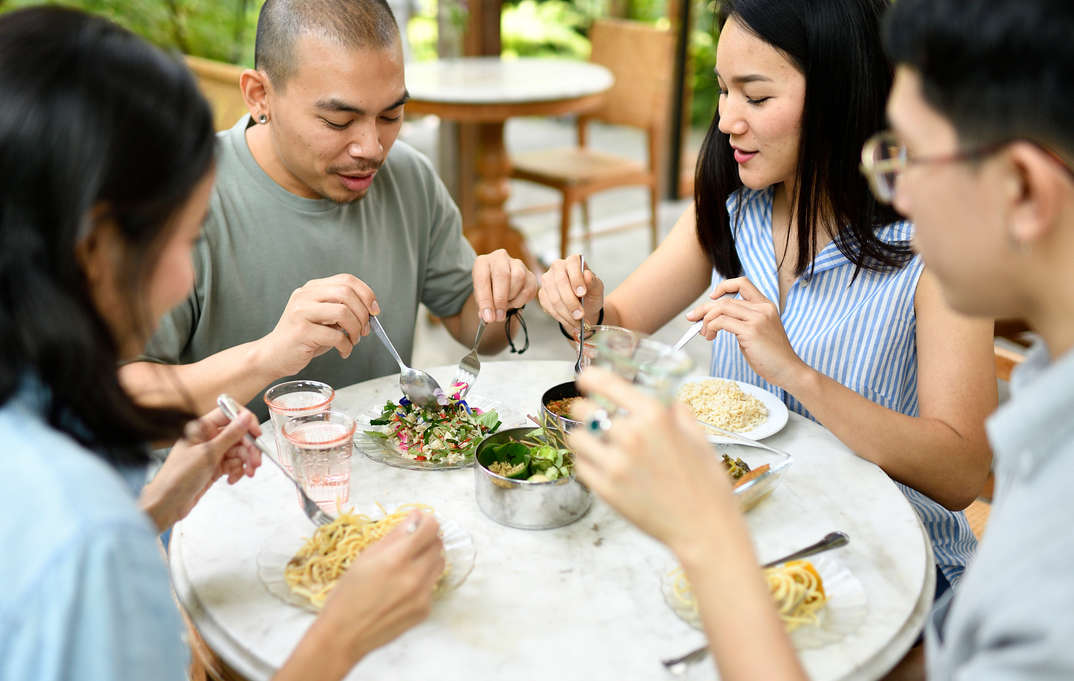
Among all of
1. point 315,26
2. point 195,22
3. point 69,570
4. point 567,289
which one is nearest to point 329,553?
point 69,570

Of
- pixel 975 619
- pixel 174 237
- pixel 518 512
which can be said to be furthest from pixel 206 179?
pixel 975 619

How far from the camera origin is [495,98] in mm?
3924

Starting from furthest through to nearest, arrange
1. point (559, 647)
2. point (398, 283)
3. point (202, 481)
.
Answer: point (398, 283)
point (202, 481)
point (559, 647)

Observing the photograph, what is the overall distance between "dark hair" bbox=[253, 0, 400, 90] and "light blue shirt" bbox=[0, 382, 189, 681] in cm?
111

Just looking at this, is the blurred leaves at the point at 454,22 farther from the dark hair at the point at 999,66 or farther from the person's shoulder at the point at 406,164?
the dark hair at the point at 999,66

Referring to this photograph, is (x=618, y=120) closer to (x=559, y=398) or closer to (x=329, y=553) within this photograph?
(x=559, y=398)

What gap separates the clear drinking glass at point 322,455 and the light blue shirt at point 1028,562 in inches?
34.7

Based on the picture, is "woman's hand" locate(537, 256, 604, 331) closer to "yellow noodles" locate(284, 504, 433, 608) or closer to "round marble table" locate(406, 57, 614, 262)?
"yellow noodles" locate(284, 504, 433, 608)

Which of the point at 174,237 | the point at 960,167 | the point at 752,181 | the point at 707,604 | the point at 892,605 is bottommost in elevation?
the point at 892,605

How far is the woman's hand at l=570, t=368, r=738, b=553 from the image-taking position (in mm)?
855

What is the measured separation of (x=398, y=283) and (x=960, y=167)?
143cm

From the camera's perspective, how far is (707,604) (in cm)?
89

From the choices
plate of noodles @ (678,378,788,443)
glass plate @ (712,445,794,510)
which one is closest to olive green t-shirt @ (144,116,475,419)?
plate of noodles @ (678,378,788,443)

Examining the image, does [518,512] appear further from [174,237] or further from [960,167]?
[960,167]
